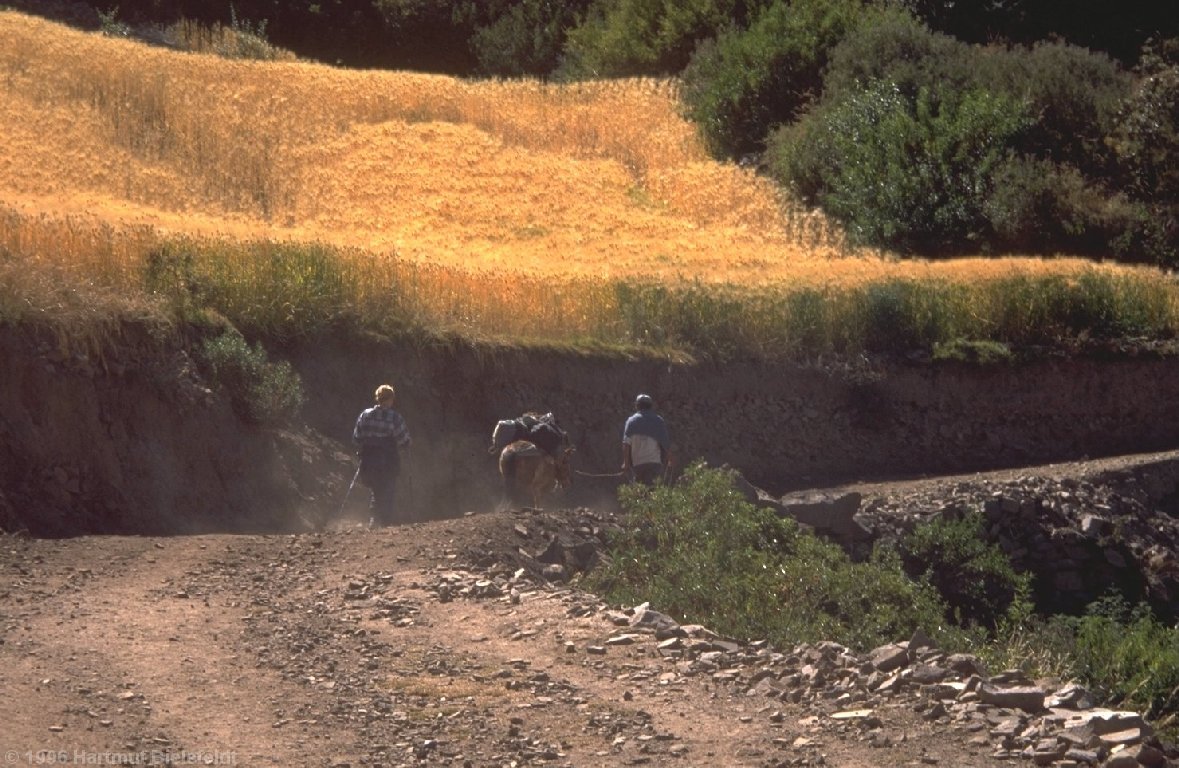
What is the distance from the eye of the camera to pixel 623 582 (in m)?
14.7

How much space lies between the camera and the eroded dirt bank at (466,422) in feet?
60.7

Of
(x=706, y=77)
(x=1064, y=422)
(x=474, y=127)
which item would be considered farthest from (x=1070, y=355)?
(x=706, y=77)

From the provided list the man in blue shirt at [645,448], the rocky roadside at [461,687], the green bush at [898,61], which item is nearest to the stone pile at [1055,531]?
the man in blue shirt at [645,448]

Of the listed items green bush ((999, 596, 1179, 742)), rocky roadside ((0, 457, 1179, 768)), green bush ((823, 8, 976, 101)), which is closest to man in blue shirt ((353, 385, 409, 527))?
rocky roadside ((0, 457, 1179, 768))

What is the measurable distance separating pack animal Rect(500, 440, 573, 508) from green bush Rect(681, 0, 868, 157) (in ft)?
116

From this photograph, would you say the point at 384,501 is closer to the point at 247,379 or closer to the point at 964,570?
the point at 247,379

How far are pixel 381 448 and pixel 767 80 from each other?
125ft

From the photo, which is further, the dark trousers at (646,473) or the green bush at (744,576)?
the dark trousers at (646,473)

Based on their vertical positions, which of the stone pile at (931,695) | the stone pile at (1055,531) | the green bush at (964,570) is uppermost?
the stone pile at (931,695)

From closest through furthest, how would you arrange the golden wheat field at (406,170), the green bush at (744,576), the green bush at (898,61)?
the green bush at (744,576)
the golden wheat field at (406,170)
the green bush at (898,61)

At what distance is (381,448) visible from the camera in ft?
59.8

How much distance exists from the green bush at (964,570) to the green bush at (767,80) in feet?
111

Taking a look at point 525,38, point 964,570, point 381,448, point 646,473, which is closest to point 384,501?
point 381,448

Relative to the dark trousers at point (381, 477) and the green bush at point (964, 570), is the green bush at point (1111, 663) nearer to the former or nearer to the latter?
the green bush at point (964, 570)
